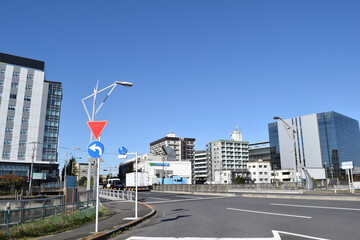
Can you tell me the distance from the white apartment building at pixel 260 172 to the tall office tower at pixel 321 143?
16.6 ft

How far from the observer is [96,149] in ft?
29.4

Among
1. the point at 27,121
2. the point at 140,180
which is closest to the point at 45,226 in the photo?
the point at 140,180

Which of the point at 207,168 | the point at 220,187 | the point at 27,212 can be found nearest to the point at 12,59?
the point at 220,187

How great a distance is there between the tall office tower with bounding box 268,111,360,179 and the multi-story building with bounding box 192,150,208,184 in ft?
126

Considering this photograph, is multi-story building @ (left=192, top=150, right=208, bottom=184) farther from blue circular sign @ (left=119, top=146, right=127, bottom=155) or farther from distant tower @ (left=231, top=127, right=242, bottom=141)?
blue circular sign @ (left=119, top=146, right=127, bottom=155)

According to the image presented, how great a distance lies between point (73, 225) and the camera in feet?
32.4

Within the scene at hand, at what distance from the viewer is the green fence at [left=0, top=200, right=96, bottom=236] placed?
25.7 feet

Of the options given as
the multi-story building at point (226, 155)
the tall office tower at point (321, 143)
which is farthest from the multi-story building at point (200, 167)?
the tall office tower at point (321, 143)

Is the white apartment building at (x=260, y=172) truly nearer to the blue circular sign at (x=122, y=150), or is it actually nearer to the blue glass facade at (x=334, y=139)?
the blue glass facade at (x=334, y=139)

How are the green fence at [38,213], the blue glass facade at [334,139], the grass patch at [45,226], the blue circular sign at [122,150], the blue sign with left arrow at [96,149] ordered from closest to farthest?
the green fence at [38,213]
the grass patch at [45,226]
the blue sign with left arrow at [96,149]
the blue circular sign at [122,150]
the blue glass facade at [334,139]

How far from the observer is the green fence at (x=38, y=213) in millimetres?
7824

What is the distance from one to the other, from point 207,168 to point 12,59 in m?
107

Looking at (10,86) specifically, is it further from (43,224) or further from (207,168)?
(207,168)

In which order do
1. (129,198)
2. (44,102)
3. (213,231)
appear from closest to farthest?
1. (213,231)
2. (129,198)
3. (44,102)
